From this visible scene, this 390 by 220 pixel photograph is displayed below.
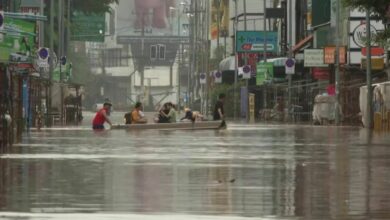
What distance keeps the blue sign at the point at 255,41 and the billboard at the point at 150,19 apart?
9036 centimetres

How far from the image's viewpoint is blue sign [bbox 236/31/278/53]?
85625mm

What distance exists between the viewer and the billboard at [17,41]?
3366 cm

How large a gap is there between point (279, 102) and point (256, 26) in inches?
1770

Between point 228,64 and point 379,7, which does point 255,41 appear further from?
point 379,7

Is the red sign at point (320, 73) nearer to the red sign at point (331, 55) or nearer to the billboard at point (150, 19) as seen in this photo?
the red sign at point (331, 55)

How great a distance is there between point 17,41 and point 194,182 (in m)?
20.5

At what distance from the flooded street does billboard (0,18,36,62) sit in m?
5.82

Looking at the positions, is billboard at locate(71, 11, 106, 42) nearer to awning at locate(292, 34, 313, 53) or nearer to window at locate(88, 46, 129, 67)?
awning at locate(292, 34, 313, 53)

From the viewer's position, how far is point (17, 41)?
120 ft

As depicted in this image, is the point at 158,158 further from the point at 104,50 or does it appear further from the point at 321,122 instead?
the point at 104,50

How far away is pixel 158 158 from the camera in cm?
2347

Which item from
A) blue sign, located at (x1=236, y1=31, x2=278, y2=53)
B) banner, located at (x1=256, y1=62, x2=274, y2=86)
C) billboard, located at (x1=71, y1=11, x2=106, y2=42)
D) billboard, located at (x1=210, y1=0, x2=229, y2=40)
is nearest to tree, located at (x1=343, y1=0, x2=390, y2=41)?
banner, located at (x1=256, y1=62, x2=274, y2=86)

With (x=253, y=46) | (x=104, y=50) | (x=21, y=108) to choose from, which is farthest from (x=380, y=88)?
(x=104, y=50)

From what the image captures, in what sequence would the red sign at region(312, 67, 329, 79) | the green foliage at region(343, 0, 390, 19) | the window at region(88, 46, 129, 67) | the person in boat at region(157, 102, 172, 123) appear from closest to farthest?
the green foliage at region(343, 0, 390, 19) → the person in boat at region(157, 102, 172, 123) → the red sign at region(312, 67, 329, 79) → the window at region(88, 46, 129, 67)
